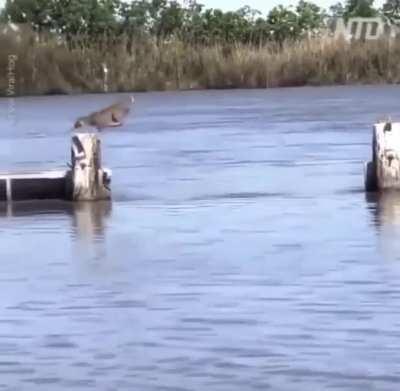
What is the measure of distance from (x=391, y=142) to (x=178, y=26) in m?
49.8

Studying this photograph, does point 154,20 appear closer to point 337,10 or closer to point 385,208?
point 337,10

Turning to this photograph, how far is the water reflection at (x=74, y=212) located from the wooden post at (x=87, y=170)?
11 cm

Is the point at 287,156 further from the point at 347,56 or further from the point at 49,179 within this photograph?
the point at 347,56

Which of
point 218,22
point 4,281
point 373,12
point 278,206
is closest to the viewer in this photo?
point 4,281

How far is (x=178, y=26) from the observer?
66.6 m

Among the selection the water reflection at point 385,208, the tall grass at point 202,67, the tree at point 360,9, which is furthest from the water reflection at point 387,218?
the tree at point 360,9

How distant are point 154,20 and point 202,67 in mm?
13618

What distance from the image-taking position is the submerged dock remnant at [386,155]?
17156 millimetres

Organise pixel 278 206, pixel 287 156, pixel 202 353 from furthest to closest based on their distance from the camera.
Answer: pixel 287 156, pixel 278 206, pixel 202 353

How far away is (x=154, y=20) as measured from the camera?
66.7 meters

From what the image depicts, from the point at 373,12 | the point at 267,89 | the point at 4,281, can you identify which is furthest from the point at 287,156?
the point at 373,12

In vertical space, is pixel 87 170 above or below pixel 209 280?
above

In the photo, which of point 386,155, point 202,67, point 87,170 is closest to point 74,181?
point 87,170

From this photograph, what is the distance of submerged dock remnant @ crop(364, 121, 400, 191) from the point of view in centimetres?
1716
